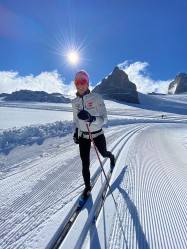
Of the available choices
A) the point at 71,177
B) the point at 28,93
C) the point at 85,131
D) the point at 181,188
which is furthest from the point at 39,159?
the point at 28,93

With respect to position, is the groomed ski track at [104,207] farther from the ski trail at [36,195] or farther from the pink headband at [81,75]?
the pink headband at [81,75]

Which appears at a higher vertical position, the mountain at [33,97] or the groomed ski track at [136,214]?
the mountain at [33,97]

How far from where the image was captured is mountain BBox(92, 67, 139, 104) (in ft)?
217

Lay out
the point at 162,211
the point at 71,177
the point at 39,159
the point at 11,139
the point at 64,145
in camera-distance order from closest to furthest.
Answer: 1. the point at 162,211
2. the point at 71,177
3. the point at 39,159
4. the point at 11,139
5. the point at 64,145

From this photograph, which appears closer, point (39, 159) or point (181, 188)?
point (181, 188)

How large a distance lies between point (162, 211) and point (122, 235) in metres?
0.79

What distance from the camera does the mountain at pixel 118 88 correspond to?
217 ft

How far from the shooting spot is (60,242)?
1.70 m

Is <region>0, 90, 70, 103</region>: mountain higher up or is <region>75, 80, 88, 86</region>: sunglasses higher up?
<region>0, 90, 70, 103</region>: mountain

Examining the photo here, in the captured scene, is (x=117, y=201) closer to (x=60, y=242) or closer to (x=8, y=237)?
(x=60, y=242)

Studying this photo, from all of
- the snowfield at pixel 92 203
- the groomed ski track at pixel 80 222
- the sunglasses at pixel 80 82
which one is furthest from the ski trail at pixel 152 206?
the sunglasses at pixel 80 82

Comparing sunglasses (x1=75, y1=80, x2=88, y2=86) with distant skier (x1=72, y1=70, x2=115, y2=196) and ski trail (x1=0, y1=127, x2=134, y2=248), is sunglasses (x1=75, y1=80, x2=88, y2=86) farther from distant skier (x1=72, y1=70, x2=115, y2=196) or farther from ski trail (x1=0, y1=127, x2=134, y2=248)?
ski trail (x1=0, y1=127, x2=134, y2=248)

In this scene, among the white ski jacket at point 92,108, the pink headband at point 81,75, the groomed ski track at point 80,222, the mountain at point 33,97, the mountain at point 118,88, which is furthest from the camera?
the mountain at point 118,88

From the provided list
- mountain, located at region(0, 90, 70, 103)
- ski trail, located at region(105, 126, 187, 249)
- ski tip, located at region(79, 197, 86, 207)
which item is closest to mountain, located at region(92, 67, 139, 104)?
mountain, located at region(0, 90, 70, 103)
